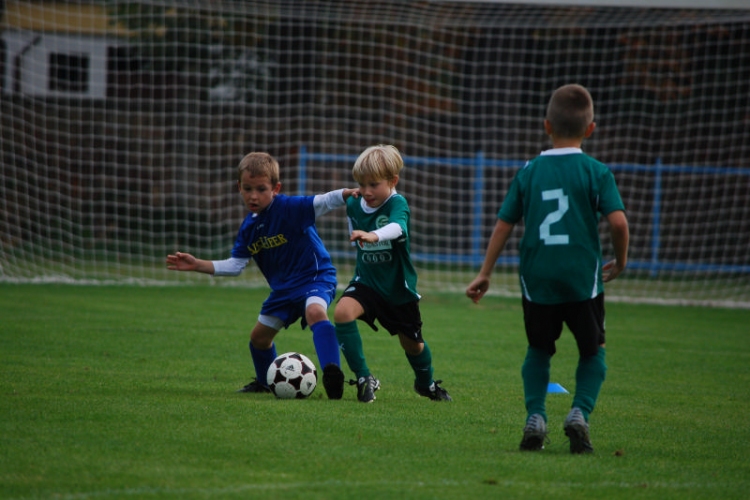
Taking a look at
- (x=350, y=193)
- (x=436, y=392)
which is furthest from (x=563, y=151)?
(x=436, y=392)

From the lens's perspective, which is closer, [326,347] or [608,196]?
[608,196]

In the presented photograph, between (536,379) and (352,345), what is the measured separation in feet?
5.09

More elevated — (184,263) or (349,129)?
(349,129)

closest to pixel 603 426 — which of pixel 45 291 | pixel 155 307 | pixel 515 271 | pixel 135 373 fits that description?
pixel 135 373

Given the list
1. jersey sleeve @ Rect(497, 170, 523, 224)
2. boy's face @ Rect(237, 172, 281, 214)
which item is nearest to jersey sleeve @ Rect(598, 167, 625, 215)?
jersey sleeve @ Rect(497, 170, 523, 224)

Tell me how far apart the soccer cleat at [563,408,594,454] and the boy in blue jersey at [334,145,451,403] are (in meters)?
1.56

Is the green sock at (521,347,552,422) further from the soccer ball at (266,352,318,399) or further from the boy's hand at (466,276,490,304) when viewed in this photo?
the soccer ball at (266,352,318,399)

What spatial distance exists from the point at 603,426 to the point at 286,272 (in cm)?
210

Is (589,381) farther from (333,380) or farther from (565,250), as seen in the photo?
(333,380)

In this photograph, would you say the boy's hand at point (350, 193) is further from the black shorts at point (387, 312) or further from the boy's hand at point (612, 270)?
the boy's hand at point (612, 270)

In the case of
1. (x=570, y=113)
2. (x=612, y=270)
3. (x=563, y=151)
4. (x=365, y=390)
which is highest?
(x=570, y=113)

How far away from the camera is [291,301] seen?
19.3 ft

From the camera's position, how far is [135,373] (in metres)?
6.32

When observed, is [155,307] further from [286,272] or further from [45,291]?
[286,272]
